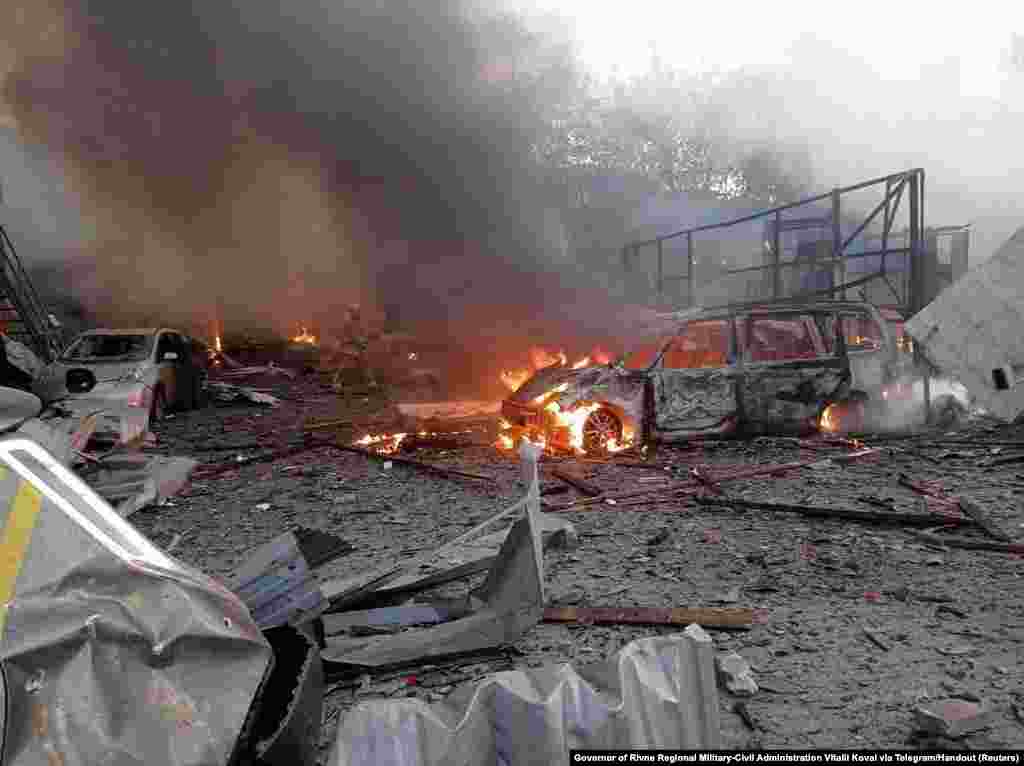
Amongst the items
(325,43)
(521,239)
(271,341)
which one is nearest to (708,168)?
(521,239)

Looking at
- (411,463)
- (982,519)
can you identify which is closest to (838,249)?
(982,519)

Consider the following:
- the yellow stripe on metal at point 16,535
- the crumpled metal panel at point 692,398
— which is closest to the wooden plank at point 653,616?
the yellow stripe on metal at point 16,535

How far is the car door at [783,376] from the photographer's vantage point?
25.5 ft

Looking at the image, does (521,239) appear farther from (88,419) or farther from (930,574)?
(930,574)

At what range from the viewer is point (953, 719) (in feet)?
8.48

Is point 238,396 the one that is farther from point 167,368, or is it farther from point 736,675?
point 736,675

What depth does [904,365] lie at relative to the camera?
7.99m

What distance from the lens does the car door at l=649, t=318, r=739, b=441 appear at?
7.73m

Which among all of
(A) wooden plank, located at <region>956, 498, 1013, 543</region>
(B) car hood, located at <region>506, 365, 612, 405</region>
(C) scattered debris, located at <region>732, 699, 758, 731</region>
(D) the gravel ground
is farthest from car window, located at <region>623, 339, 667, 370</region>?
(C) scattered debris, located at <region>732, 699, 758, 731</region>

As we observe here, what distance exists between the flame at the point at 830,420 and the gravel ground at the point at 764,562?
45cm

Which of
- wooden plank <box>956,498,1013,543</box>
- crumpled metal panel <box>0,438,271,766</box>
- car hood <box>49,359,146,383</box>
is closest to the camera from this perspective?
crumpled metal panel <box>0,438,271,766</box>

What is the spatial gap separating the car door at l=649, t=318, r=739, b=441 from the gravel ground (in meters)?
0.31

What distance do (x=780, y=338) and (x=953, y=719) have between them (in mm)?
5747

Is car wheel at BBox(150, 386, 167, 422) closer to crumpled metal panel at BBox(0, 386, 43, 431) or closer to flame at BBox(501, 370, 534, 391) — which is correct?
flame at BBox(501, 370, 534, 391)
